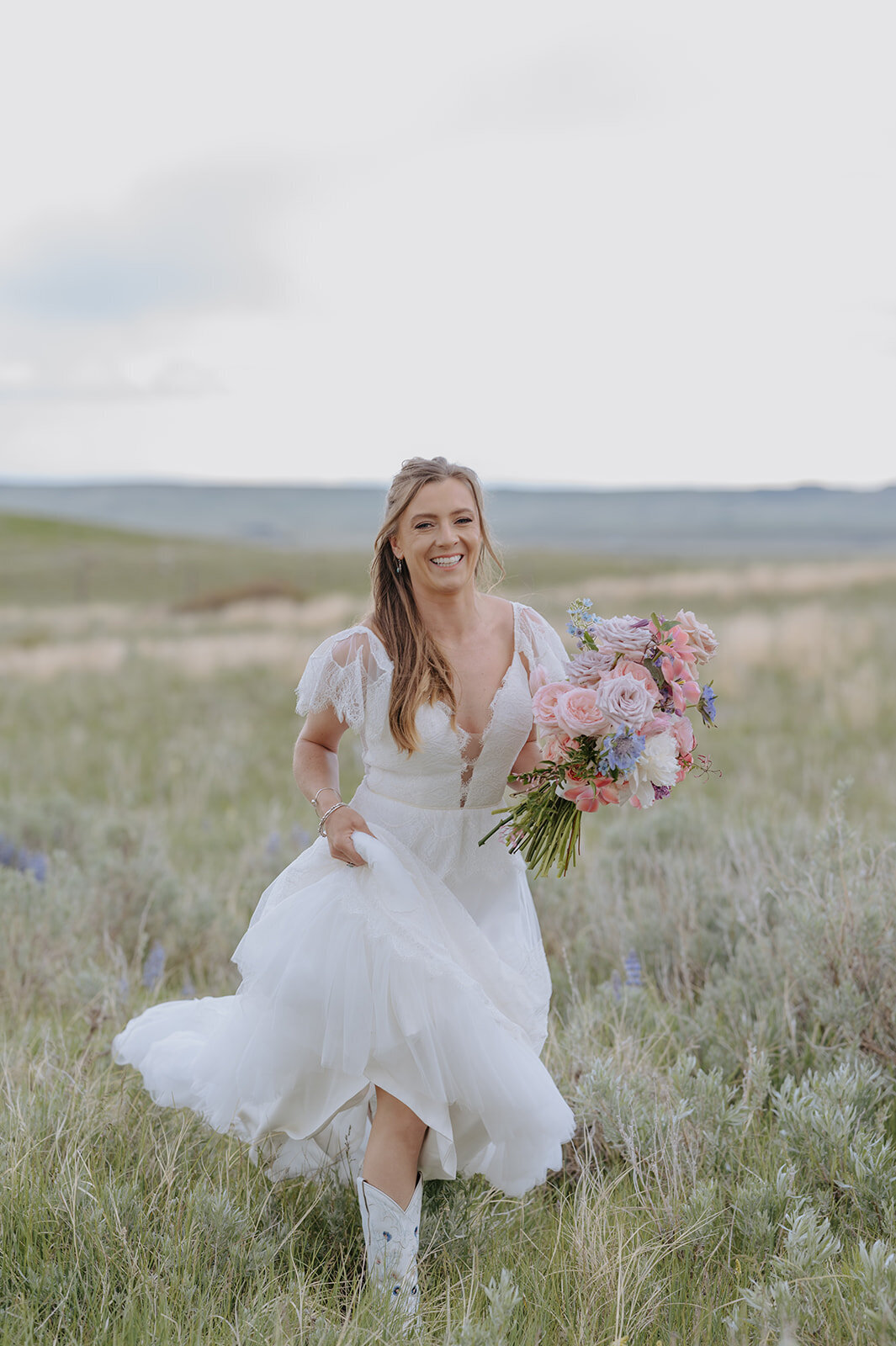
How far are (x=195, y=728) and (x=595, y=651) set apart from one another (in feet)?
28.2

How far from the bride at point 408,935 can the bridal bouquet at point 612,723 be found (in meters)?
0.29

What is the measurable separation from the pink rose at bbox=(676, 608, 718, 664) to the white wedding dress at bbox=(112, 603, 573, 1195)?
0.44 meters

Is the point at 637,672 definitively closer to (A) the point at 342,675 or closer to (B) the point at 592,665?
(B) the point at 592,665

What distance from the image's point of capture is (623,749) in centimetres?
252

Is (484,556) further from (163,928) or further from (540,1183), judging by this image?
(163,928)

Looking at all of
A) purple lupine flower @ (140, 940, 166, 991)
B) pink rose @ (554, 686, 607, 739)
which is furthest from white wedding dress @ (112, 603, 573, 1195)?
purple lupine flower @ (140, 940, 166, 991)

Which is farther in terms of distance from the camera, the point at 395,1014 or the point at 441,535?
the point at 441,535

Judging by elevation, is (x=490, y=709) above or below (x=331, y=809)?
above

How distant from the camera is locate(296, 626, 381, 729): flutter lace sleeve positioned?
2949mm

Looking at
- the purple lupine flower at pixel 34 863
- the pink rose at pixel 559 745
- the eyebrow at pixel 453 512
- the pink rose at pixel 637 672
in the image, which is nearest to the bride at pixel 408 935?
the eyebrow at pixel 453 512

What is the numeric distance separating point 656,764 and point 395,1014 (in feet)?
2.86

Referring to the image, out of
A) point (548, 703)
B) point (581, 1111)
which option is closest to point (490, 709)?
point (548, 703)

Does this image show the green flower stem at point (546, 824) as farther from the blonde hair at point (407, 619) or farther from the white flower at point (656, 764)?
the blonde hair at point (407, 619)

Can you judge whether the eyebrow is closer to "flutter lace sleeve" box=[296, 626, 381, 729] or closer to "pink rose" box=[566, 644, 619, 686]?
"flutter lace sleeve" box=[296, 626, 381, 729]
